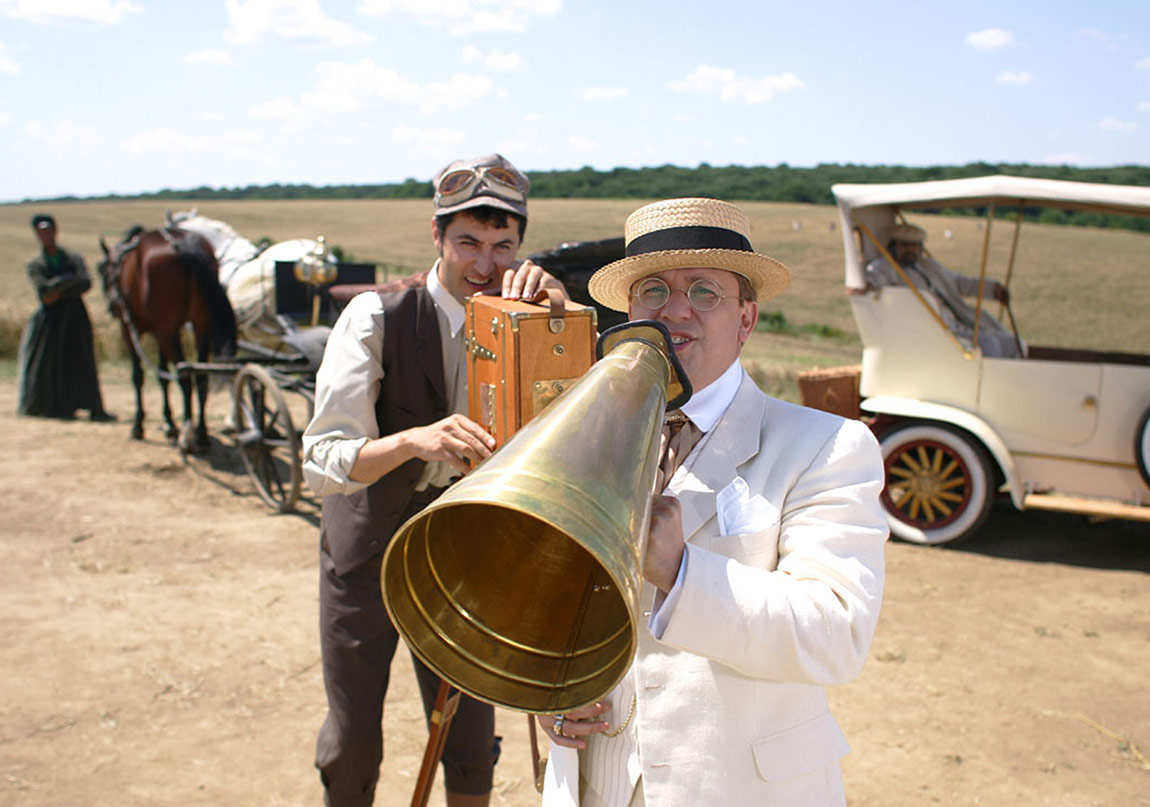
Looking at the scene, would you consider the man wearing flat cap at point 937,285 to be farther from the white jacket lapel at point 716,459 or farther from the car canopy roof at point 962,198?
the white jacket lapel at point 716,459

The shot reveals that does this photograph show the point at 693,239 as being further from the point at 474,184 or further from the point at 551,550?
the point at 474,184

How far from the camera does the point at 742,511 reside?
1523mm

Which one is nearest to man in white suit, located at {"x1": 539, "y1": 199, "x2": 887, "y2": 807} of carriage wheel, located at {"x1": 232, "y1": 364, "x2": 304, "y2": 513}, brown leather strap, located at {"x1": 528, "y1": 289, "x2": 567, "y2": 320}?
brown leather strap, located at {"x1": 528, "y1": 289, "x2": 567, "y2": 320}

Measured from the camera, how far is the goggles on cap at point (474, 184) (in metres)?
2.40

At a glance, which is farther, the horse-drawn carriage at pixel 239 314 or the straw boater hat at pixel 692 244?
the horse-drawn carriage at pixel 239 314

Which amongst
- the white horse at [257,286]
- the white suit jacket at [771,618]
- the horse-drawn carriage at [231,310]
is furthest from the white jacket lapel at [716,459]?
the white horse at [257,286]

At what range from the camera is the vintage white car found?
18.6 ft

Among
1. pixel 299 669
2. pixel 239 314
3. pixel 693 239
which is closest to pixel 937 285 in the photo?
pixel 299 669

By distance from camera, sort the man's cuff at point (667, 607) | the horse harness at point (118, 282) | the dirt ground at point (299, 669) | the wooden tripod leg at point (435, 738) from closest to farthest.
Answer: the man's cuff at point (667, 607)
the wooden tripod leg at point (435, 738)
the dirt ground at point (299, 669)
the horse harness at point (118, 282)

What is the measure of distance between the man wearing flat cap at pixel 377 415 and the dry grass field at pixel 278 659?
1.23 metres

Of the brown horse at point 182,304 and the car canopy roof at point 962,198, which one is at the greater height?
the car canopy roof at point 962,198

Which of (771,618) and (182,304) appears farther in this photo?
(182,304)

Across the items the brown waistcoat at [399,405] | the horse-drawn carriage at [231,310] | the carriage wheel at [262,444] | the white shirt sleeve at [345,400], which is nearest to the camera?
the white shirt sleeve at [345,400]

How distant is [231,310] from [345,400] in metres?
6.91
